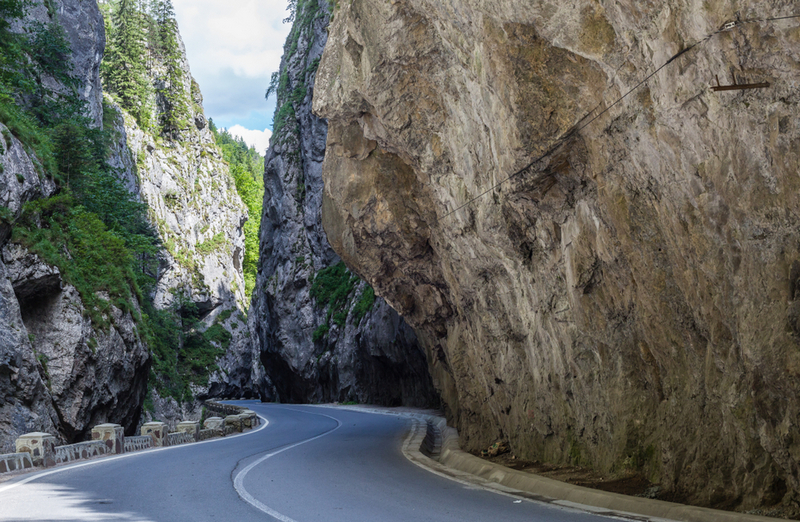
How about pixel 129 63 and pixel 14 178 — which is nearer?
pixel 14 178

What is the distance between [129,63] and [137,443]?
60872 millimetres

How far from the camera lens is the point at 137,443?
1633 centimetres

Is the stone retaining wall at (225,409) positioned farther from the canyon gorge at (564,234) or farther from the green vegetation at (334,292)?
the green vegetation at (334,292)

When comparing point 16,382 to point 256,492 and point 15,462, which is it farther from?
point 256,492

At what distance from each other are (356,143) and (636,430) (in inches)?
424

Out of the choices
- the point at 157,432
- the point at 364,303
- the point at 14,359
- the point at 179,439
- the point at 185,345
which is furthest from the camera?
the point at 185,345

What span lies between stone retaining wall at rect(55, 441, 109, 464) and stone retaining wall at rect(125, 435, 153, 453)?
1222 mm

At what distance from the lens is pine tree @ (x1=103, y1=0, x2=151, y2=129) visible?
2613 inches

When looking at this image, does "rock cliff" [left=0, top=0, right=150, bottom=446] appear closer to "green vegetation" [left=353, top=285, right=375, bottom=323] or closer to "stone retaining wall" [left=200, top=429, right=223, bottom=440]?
"stone retaining wall" [left=200, top=429, right=223, bottom=440]

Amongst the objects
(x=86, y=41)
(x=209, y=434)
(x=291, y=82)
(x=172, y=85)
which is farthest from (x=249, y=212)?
(x=209, y=434)

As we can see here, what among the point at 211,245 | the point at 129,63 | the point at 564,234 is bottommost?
the point at 564,234

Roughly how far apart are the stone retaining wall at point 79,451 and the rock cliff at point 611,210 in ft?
30.0

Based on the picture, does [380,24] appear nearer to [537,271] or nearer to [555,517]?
[537,271]

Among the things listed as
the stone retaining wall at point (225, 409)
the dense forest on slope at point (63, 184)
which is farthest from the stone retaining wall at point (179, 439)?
the stone retaining wall at point (225, 409)
